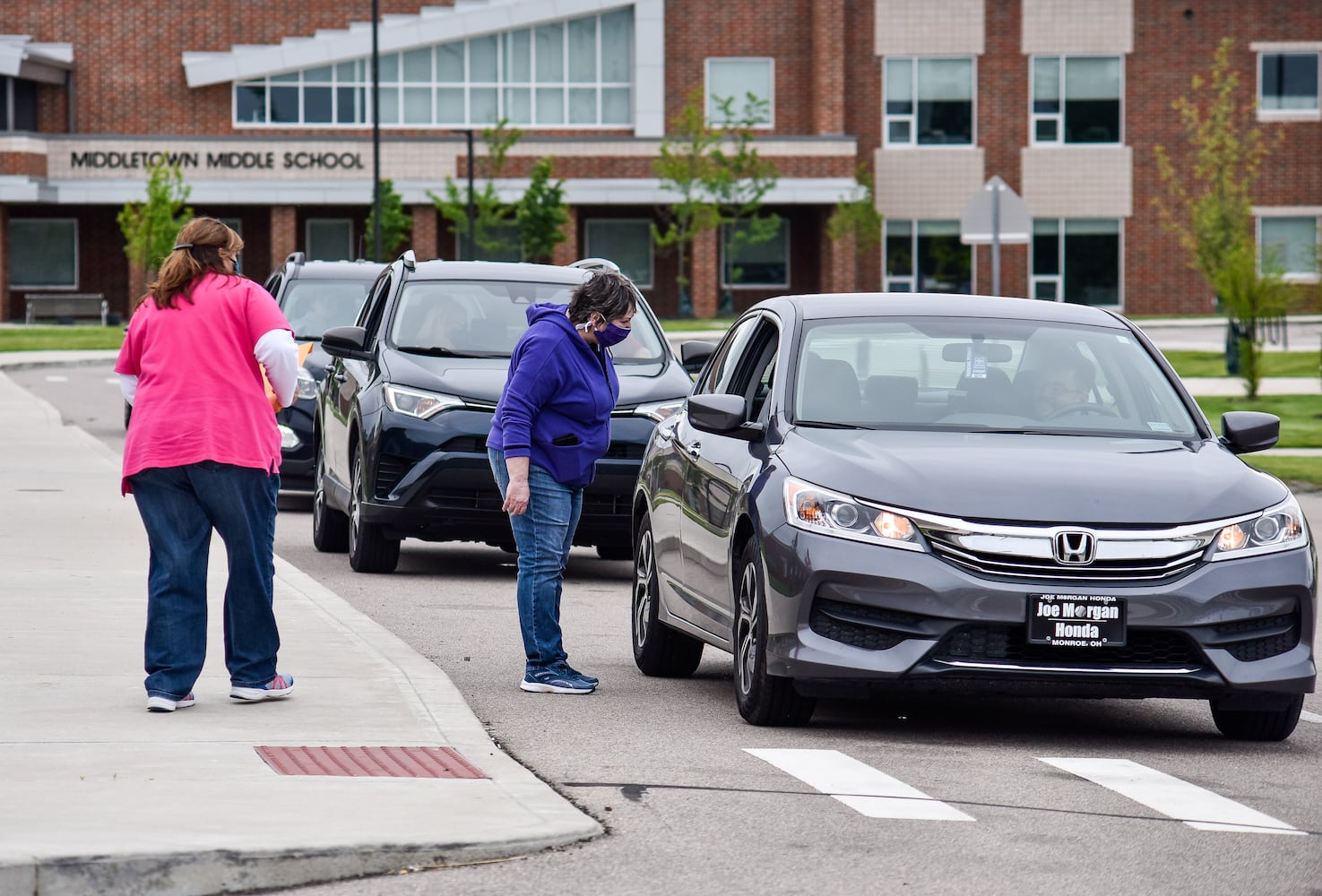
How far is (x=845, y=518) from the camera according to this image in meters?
7.87

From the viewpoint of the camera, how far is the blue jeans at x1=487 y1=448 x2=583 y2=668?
29.8 ft

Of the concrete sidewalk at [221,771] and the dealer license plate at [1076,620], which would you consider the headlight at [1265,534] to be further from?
the concrete sidewalk at [221,771]

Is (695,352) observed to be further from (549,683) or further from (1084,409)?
(1084,409)

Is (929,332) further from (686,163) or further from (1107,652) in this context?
(686,163)

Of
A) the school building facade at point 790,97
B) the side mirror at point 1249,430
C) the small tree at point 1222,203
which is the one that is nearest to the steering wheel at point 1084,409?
the side mirror at point 1249,430

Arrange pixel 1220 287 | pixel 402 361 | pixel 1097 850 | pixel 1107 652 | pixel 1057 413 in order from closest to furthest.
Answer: pixel 1097 850, pixel 1107 652, pixel 1057 413, pixel 402 361, pixel 1220 287

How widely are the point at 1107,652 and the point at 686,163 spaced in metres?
53.7

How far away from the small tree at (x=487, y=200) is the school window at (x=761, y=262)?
6.58 meters

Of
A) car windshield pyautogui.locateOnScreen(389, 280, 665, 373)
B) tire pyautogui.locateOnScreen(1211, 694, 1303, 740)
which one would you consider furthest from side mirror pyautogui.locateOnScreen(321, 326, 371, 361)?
tire pyautogui.locateOnScreen(1211, 694, 1303, 740)

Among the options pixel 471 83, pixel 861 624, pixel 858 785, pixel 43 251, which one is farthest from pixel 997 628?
pixel 43 251

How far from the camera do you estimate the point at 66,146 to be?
6091 centimetres

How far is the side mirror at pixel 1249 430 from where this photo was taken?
8.70 metres

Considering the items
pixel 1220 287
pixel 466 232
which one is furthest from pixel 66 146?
pixel 1220 287

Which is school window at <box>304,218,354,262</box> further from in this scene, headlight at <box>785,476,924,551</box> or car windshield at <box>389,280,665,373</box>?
headlight at <box>785,476,924,551</box>
